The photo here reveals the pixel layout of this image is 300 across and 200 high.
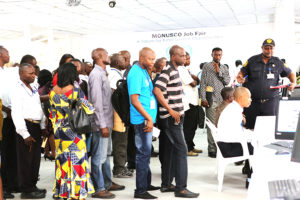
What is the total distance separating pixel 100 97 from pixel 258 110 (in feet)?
7.19

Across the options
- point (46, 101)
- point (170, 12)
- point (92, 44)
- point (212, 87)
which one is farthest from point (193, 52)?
point (46, 101)

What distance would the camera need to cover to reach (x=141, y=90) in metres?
→ 3.44

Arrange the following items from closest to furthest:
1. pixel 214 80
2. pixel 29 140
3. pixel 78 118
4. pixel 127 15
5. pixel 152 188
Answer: pixel 78 118, pixel 29 140, pixel 152 188, pixel 214 80, pixel 127 15

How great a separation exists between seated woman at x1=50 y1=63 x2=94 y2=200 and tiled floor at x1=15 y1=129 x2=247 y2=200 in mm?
651

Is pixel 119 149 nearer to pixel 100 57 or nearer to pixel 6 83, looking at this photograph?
pixel 100 57

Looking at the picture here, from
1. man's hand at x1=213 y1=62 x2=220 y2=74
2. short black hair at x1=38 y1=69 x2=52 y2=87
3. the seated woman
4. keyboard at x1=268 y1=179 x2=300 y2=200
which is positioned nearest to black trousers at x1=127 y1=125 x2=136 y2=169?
short black hair at x1=38 y1=69 x2=52 y2=87

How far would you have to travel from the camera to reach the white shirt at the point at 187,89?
553 cm

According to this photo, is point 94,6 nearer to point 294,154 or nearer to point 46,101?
point 46,101

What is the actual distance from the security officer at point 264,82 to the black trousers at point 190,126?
1.54 metres

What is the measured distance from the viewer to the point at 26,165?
376 cm

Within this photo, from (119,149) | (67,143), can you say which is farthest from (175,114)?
(119,149)

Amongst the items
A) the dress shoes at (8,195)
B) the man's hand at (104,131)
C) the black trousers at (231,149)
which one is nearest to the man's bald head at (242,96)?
the black trousers at (231,149)

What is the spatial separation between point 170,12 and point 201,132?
150 inches

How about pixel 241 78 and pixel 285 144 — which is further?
pixel 241 78
